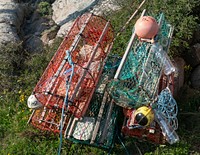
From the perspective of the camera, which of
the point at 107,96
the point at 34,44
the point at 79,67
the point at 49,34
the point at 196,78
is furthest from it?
the point at 49,34

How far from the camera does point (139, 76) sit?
5707 mm

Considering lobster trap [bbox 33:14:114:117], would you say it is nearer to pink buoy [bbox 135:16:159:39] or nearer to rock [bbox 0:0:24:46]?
pink buoy [bbox 135:16:159:39]

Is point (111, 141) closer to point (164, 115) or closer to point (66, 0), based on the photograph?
point (164, 115)

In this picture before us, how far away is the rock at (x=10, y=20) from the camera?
823cm

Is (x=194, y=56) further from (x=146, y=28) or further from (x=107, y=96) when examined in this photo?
(x=107, y=96)

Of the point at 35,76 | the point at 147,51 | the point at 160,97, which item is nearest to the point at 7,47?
the point at 35,76

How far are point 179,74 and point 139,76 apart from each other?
135 cm

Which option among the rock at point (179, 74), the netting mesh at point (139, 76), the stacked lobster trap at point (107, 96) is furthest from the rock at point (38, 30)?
the netting mesh at point (139, 76)

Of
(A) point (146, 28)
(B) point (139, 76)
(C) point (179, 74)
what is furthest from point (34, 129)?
(C) point (179, 74)

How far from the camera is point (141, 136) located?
5.72 m

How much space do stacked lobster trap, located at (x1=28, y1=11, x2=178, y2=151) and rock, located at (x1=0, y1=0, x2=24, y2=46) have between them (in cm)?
230

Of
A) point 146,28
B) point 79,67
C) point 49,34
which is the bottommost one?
point 49,34

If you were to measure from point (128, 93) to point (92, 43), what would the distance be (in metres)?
1.55

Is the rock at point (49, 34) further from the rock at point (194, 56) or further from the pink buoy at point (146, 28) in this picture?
the pink buoy at point (146, 28)
